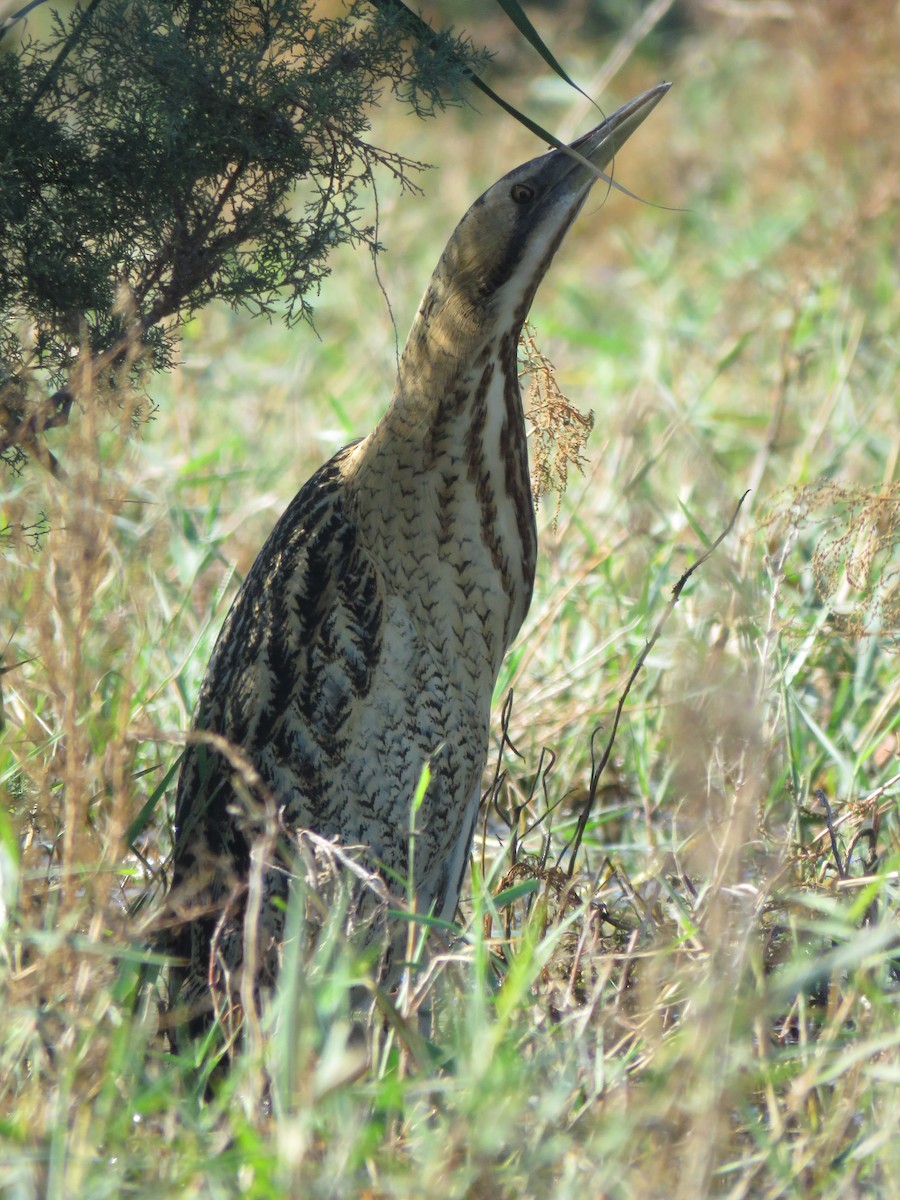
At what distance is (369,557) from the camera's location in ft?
7.20

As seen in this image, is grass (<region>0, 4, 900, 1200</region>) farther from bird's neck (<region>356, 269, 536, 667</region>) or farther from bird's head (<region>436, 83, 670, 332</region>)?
bird's head (<region>436, 83, 670, 332</region>)

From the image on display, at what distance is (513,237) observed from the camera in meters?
2.16

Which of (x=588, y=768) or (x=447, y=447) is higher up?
(x=447, y=447)

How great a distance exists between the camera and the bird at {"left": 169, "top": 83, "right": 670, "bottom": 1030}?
85.3 inches

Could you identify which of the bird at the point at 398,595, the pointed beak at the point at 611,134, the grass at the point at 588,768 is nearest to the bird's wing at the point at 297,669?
the bird at the point at 398,595

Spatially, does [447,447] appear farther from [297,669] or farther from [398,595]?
[297,669]

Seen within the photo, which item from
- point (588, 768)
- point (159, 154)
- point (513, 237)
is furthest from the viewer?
point (588, 768)

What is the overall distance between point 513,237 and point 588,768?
1.17 meters

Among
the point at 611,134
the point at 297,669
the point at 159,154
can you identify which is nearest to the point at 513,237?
the point at 611,134

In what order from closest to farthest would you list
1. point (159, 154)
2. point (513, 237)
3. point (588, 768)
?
point (159, 154)
point (513, 237)
point (588, 768)

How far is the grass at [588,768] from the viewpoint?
57.8 inches

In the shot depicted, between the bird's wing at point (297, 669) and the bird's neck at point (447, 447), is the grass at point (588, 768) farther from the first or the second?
the bird's neck at point (447, 447)

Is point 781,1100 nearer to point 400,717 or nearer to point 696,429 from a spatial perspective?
Result: point 400,717

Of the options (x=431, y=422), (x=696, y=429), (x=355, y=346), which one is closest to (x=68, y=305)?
(x=431, y=422)
